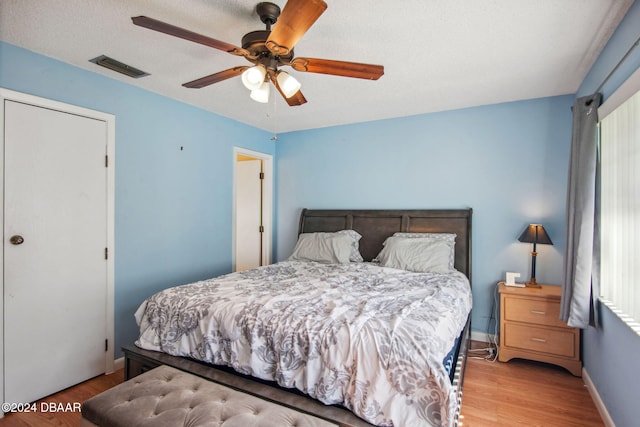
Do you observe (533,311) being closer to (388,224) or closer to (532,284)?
(532,284)

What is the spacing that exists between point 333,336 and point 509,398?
1.61 metres

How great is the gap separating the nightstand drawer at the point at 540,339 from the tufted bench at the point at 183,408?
7.31 feet

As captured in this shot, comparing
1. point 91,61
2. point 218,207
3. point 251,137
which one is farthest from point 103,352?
point 251,137

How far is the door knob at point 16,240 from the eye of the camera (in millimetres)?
2266

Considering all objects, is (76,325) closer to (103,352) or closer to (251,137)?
(103,352)

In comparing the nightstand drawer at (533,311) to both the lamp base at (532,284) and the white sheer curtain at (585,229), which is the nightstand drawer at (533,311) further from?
the white sheer curtain at (585,229)

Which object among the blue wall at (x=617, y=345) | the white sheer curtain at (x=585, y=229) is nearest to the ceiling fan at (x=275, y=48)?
the blue wall at (x=617, y=345)

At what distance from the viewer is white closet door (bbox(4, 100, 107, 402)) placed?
7.46 ft

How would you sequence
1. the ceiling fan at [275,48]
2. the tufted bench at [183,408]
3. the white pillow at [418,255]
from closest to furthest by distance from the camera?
the tufted bench at [183,408] → the ceiling fan at [275,48] → the white pillow at [418,255]

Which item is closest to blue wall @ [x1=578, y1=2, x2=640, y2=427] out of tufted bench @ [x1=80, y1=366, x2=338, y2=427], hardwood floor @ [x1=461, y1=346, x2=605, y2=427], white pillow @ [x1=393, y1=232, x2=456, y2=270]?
hardwood floor @ [x1=461, y1=346, x2=605, y2=427]

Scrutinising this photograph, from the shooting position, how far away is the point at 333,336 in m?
1.69

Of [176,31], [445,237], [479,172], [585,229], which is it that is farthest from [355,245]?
[176,31]

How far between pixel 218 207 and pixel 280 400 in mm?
2594

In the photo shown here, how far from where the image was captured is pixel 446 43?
2197mm
